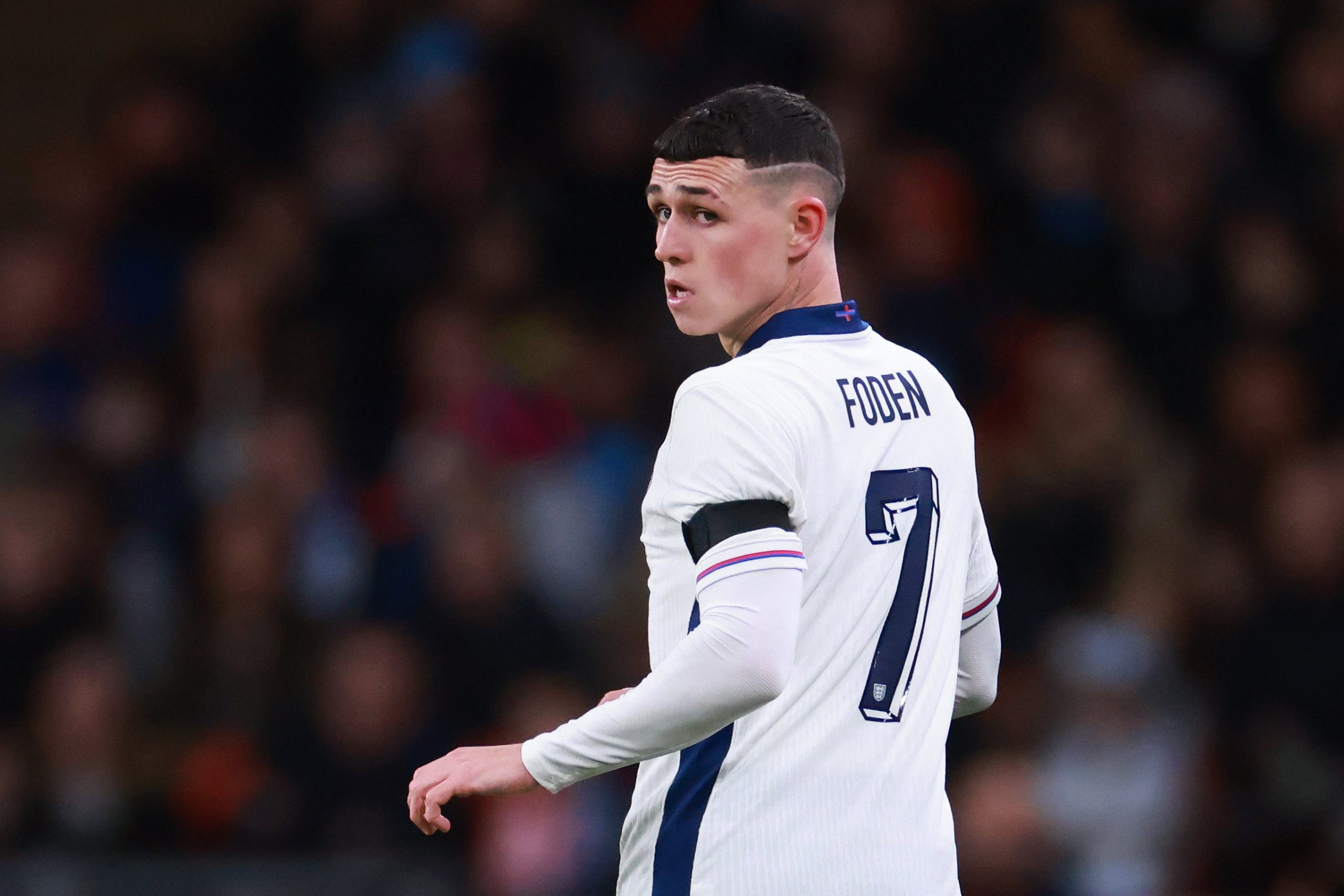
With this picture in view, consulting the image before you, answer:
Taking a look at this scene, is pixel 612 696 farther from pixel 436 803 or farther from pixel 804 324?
pixel 804 324

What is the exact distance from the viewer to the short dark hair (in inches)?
107

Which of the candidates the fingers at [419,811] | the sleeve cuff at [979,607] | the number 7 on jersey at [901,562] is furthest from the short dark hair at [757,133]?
the fingers at [419,811]

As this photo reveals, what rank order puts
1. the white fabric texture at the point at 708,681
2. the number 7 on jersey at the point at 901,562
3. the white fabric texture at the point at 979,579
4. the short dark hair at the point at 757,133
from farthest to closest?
the white fabric texture at the point at 979,579, the short dark hair at the point at 757,133, the number 7 on jersey at the point at 901,562, the white fabric texture at the point at 708,681

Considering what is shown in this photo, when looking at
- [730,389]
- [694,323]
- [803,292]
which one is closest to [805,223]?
[803,292]

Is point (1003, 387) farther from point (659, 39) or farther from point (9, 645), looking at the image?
point (9, 645)

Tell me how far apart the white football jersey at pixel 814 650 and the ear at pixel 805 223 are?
141 millimetres

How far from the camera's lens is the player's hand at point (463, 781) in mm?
2463

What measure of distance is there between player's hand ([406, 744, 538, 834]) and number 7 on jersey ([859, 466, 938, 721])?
496 mm

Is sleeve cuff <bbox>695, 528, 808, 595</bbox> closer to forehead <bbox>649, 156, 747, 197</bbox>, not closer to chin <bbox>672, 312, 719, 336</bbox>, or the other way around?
chin <bbox>672, 312, 719, 336</bbox>

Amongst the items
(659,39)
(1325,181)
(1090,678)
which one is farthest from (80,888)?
(1325,181)

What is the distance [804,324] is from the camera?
2754mm

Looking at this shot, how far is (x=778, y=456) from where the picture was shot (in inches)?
97.6

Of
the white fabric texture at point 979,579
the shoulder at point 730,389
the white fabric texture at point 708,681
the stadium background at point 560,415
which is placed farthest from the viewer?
the stadium background at point 560,415

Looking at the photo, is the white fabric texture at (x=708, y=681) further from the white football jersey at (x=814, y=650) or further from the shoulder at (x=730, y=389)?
the shoulder at (x=730, y=389)
